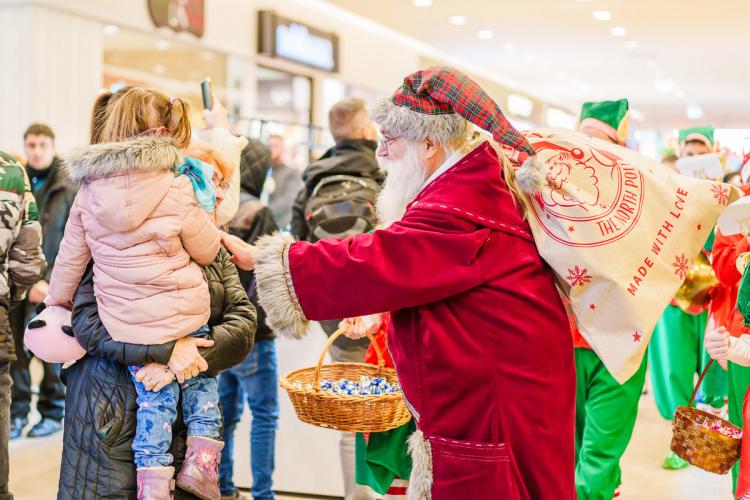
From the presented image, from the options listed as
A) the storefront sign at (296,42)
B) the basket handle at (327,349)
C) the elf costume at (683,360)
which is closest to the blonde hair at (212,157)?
the basket handle at (327,349)

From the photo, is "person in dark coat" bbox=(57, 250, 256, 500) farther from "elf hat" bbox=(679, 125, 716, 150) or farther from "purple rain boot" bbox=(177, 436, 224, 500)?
"elf hat" bbox=(679, 125, 716, 150)

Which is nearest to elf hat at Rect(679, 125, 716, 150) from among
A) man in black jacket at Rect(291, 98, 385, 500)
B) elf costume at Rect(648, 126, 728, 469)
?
elf costume at Rect(648, 126, 728, 469)

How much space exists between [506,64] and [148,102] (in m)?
14.2

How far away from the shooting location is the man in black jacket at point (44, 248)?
4996mm

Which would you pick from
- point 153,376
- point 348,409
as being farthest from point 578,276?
point 153,376

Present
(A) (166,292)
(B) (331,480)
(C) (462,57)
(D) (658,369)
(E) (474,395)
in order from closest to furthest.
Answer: (E) (474,395) < (A) (166,292) < (B) (331,480) < (D) (658,369) < (C) (462,57)

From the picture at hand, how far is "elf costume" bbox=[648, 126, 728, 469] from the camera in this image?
4.78 metres

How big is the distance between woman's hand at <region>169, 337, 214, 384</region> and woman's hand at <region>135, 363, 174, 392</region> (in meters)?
0.02

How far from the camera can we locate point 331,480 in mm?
3996

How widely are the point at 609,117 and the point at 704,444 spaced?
1.41 meters

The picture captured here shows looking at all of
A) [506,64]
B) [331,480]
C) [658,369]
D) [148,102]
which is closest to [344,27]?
[506,64]

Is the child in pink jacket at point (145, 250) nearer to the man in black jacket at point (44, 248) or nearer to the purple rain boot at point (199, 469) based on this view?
the purple rain boot at point (199, 469)

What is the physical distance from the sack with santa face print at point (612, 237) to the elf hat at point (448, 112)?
0.07 metres

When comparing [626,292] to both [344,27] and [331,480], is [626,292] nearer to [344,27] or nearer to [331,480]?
[331,480]
